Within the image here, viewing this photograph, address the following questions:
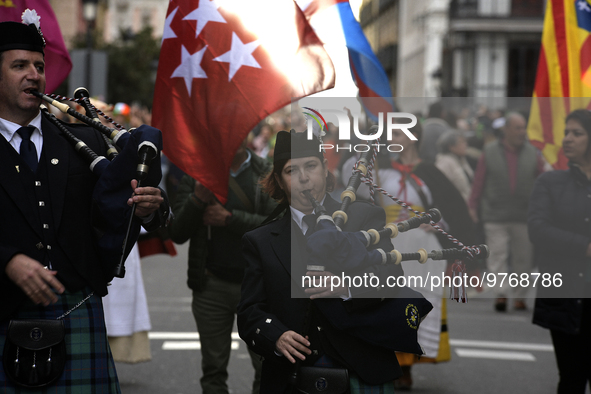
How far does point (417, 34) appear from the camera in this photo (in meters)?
44.8

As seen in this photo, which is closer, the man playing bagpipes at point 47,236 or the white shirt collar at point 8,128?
the man playing bagpipes at point 47,236

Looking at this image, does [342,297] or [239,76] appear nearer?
[342,297]

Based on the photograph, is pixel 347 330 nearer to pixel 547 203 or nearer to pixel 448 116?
pixel 448 116

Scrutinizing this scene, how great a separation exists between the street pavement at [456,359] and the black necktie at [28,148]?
132 inches

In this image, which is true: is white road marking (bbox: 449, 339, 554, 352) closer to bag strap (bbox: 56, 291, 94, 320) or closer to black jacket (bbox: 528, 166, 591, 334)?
black jacket (bbox: 528, 166, 591, 334)

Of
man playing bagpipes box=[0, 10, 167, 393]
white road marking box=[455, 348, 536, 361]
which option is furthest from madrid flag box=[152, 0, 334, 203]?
white road marking box=[455, 348, 536, 361]

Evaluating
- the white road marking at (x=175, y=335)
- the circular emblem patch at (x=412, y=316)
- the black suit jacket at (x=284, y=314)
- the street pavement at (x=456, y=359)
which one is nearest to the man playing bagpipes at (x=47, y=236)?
the black suit jacket at (x=284, y=314)

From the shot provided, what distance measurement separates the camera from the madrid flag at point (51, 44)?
15.7 feet

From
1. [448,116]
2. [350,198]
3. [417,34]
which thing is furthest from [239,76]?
[417,34]

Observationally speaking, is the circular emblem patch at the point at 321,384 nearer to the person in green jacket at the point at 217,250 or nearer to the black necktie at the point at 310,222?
the black necktie at the point at 310,222

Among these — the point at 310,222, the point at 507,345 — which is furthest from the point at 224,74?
the point at 507,345

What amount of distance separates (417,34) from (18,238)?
142 feet

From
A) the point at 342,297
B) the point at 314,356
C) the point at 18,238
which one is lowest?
the point at 314,356

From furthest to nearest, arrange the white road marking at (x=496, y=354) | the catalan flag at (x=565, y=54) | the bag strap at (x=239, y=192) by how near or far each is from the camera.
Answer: the white road marking at (x=496, y=354) → the catalan flag at (x=565, y=54) → the bag strap at (x=239, y=192)
